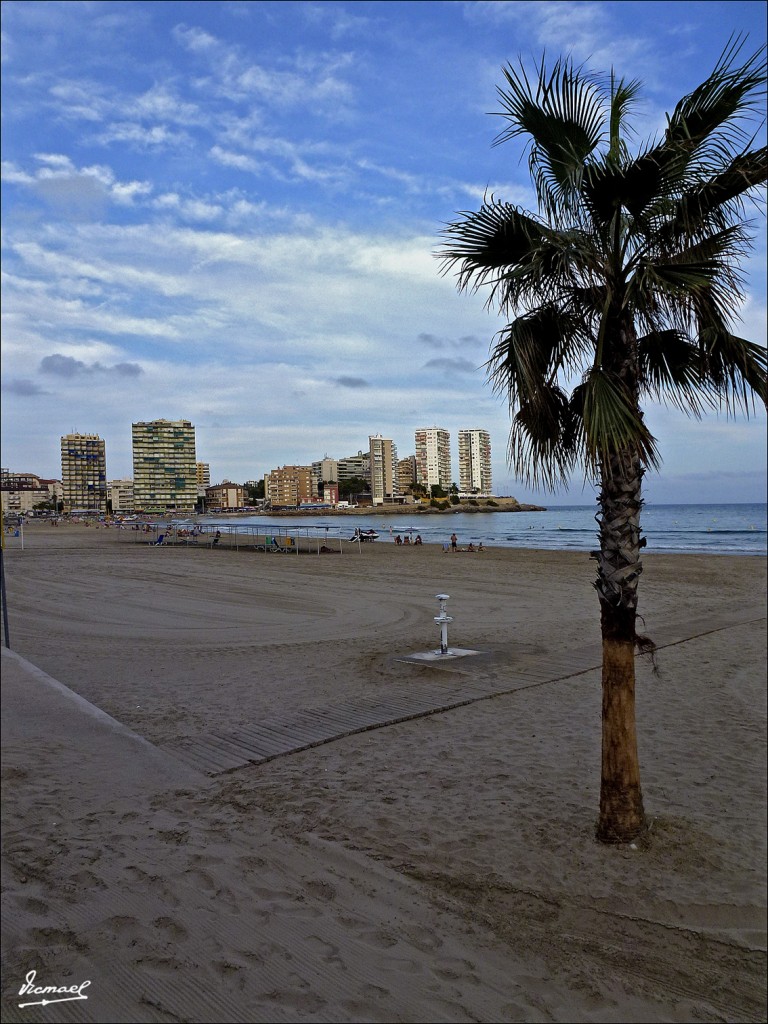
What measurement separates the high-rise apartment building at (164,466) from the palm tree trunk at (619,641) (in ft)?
424

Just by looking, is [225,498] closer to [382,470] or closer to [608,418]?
[382,470]

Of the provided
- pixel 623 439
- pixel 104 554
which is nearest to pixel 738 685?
pixel 623 439

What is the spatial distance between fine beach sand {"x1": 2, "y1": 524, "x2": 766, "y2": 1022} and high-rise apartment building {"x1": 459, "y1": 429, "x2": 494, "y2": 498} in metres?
149

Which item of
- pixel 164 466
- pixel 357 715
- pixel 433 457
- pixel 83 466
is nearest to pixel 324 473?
pixel 433 457

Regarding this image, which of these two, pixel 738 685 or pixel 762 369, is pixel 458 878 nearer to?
pixel 762 369

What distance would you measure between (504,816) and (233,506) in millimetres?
152690

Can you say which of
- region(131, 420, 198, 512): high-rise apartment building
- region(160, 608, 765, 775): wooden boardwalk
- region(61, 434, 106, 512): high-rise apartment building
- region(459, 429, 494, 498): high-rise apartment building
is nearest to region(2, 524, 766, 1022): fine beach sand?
region(160, 608, 765, 775): wooden boardwalk

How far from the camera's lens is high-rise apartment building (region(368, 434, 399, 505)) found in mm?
152750

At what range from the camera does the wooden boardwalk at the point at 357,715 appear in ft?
16.7

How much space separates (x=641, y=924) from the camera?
119 inches

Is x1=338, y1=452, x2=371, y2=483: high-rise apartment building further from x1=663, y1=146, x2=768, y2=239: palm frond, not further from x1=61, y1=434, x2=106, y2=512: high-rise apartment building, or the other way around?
x1=663, y1=146, x2=768, y2=239: palm frond

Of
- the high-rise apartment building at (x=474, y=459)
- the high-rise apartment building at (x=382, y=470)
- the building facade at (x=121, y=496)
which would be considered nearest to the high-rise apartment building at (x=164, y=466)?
the building facade at (x=121, y=496)

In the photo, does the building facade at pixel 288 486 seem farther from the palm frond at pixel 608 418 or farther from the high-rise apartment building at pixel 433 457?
the palm frond at pixel 608 418

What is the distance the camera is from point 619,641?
3592 millimetres
